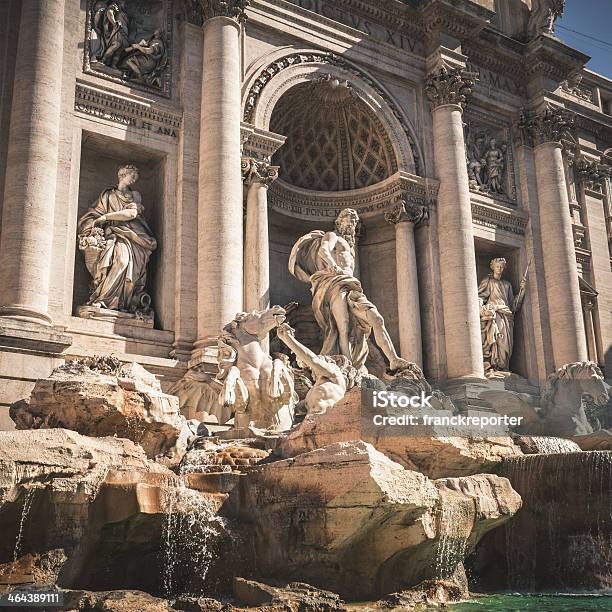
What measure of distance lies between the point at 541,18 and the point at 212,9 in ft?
35.9

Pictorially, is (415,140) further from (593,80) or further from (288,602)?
(288,602)

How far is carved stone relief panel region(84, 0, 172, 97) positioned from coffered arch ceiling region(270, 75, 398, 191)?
3.43m

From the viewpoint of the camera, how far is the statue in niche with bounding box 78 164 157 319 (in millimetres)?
15031

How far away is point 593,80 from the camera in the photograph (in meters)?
26.3

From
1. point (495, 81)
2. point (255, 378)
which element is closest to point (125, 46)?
point (255, 378)

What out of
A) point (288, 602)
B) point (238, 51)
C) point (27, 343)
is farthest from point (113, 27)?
point (288, 602)

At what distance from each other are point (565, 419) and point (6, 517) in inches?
480

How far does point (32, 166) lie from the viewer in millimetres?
13695

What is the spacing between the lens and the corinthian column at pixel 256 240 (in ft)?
53.9

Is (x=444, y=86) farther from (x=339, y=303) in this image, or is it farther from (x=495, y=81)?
(x=339, y=303)

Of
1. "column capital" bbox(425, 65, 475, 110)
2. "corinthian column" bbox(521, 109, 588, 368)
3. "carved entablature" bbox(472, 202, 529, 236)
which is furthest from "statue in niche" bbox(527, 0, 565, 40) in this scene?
"carved entablature" bbox(472, 202, 529, 236)

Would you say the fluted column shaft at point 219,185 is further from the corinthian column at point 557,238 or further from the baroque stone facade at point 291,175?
the corinthian column at point 557,238

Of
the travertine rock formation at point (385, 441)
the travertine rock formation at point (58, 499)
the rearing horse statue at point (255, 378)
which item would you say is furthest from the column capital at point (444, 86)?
the travertine rock formation at point (58, 499)

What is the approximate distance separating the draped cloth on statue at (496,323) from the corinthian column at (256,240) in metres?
6.94
